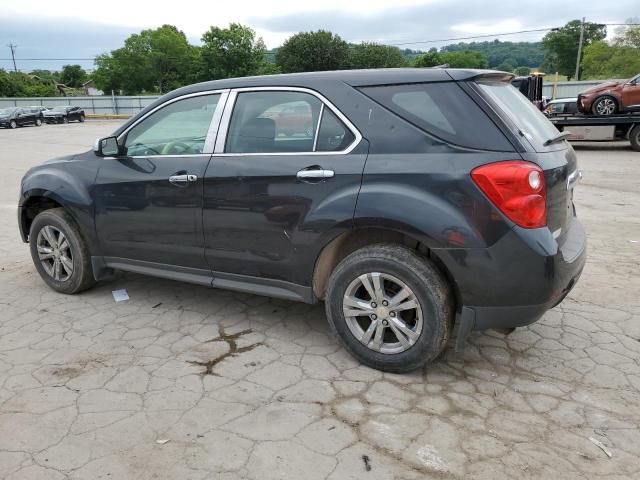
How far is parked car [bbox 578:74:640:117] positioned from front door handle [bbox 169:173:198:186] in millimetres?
13875

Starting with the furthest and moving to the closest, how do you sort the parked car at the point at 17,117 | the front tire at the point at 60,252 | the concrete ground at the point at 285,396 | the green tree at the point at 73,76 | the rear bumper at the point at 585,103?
1. the green tree at the point at 73,76
2. the parked car at the point at 17,117
3. the rear bumper at the point at 585,103
4. the front tire at the point at 60,252
5. the concrete ground at the point at 285,396

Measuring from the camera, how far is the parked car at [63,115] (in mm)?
40438

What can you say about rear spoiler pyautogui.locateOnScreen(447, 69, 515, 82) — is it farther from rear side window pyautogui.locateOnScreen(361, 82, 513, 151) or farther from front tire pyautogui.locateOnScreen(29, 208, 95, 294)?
front tire pyautogui.locateOnScreen(29, 208, 95, 294)

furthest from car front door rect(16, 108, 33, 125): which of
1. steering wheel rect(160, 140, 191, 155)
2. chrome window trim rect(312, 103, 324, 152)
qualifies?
chrome window trim rect(312, 103, 324, 152)

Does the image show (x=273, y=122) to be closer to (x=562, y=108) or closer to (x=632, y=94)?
(x=632, y=94)

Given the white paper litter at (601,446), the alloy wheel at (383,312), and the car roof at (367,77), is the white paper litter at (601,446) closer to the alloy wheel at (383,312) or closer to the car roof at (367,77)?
the alloy wheel at (383,312)

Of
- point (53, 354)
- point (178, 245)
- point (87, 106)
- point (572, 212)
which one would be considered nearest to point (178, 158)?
point (178, 245)

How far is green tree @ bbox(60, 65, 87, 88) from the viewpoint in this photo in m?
107

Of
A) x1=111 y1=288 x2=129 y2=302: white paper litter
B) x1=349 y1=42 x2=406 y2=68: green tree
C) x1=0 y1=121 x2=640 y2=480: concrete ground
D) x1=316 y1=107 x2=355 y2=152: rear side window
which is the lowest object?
x1=0 y1=121 x2=640 y2=480: concrete ground

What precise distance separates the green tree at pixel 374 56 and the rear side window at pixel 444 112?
67638 mm

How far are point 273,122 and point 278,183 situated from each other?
47 centimetres

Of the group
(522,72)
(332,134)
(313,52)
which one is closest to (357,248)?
(332,134)

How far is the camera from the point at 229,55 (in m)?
69.6

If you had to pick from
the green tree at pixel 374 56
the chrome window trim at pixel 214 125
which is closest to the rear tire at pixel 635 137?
the chrome window trim at pixel 214 125
